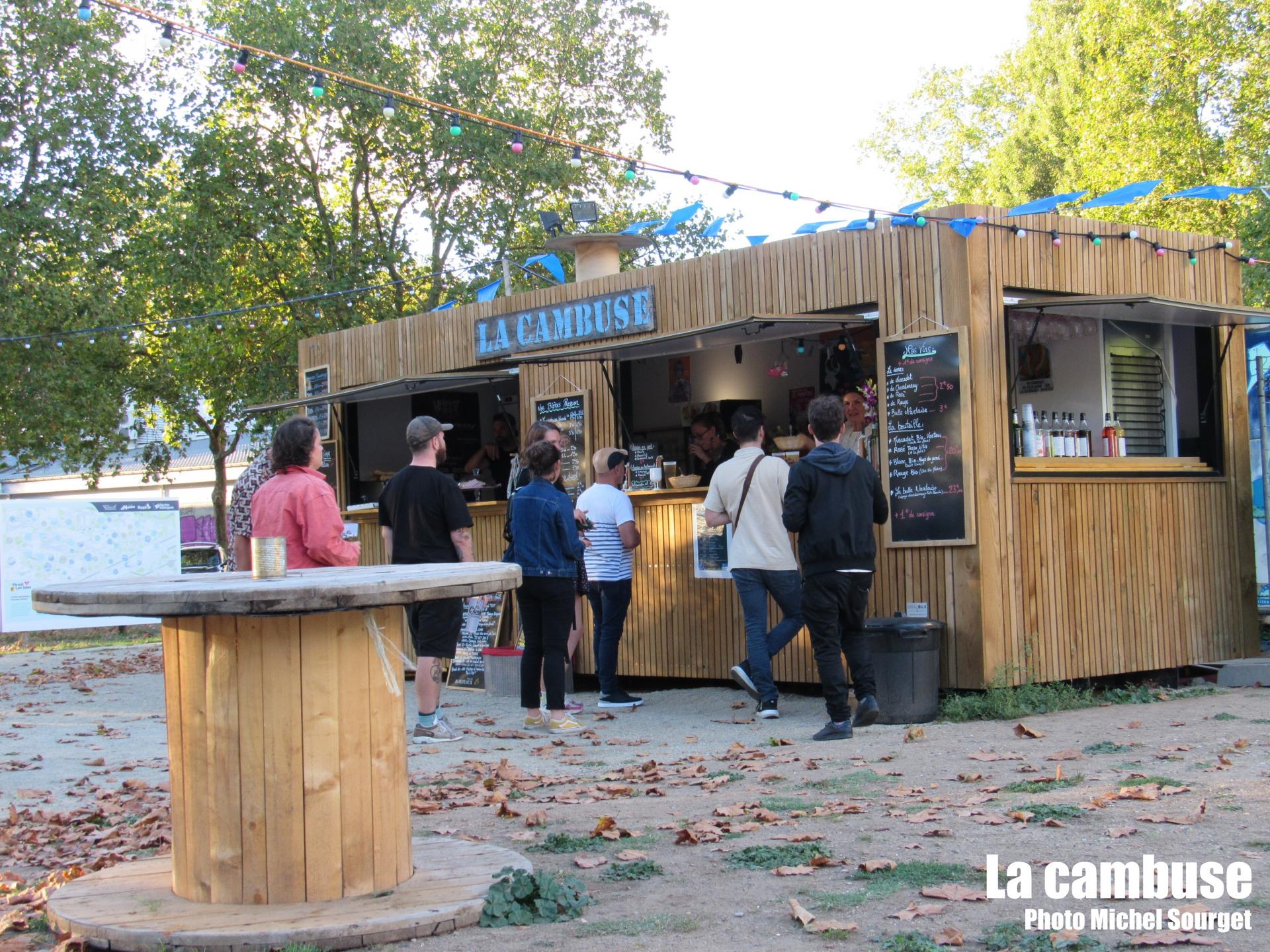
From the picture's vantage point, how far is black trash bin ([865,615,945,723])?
7691 mm

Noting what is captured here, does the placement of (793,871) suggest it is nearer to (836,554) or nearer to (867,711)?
(836,554)

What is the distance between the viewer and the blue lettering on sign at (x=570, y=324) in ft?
33.3

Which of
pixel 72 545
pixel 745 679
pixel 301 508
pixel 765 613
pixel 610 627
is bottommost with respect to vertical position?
pixel 745 679

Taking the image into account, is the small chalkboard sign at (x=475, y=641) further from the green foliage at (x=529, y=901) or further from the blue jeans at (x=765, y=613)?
the green foliage at (x=529, y=901)

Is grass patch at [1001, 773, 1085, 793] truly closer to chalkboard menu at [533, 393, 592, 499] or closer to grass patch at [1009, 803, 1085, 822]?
grass patch at [1009, 803, 1085, 822]

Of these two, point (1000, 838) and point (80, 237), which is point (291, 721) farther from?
point (80, 237)

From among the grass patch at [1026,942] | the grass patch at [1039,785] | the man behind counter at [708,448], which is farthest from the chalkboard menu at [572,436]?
the grass patch at [1026,942]

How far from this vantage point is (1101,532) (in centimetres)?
884

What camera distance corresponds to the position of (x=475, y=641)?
10961 millimetres

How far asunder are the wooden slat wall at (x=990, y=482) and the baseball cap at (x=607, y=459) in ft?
2.60

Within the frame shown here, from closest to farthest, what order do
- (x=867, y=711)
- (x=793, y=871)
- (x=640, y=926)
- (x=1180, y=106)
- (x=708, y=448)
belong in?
(x=640, y=926) < (x=793, y=871) < (x=867, y=711) < (x=708, y=448) < (x=1180, y=106)

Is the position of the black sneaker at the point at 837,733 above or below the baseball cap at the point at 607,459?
below

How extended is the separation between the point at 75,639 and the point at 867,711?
50.0ft

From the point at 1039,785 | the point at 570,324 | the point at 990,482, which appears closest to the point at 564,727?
the point at 990,482
